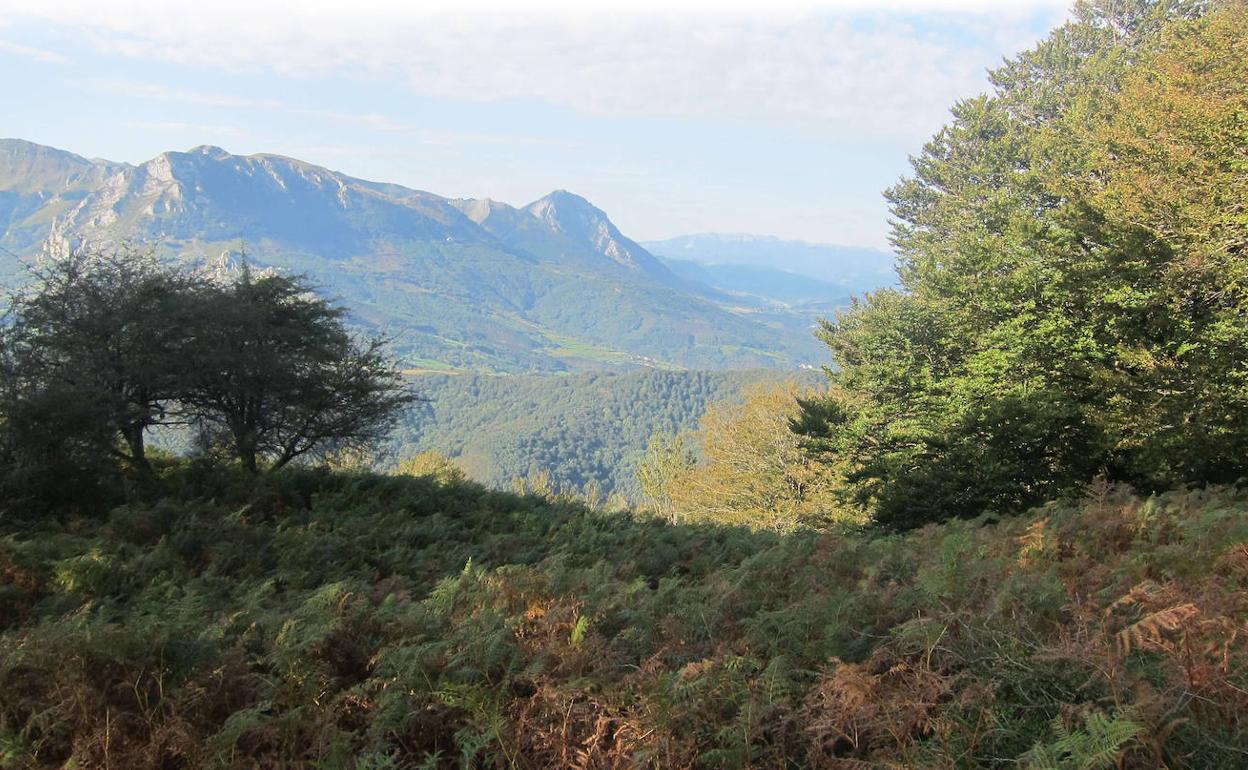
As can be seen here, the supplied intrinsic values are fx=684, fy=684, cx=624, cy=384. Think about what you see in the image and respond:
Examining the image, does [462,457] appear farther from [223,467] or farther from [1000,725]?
[1000,725]

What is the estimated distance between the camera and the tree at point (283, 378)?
711 inches

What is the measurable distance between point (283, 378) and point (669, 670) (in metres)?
17.3

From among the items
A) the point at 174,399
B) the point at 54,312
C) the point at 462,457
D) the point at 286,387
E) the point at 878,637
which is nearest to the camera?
the point at 878,637

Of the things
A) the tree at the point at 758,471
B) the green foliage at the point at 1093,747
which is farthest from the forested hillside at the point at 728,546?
the tree at the point at 758,471

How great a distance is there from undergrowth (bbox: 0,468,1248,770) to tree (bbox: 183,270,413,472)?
10815 millimetres

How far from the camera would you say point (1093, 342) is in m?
16.1

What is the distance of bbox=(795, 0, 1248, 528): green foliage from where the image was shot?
46.2 ft

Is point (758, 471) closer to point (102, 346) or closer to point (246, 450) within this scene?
point (246, 450)

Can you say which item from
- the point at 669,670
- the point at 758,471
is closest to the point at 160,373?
the point at 669,670

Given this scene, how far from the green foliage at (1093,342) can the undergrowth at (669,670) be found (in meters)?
7.59

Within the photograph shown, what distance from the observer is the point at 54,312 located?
625 inches

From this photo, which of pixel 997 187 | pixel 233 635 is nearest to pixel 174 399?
pixel 233 635

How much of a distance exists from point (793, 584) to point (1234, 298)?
46.0 feet

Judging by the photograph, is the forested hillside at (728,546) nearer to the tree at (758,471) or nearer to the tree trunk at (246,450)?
the tree trunk at (246,450)
